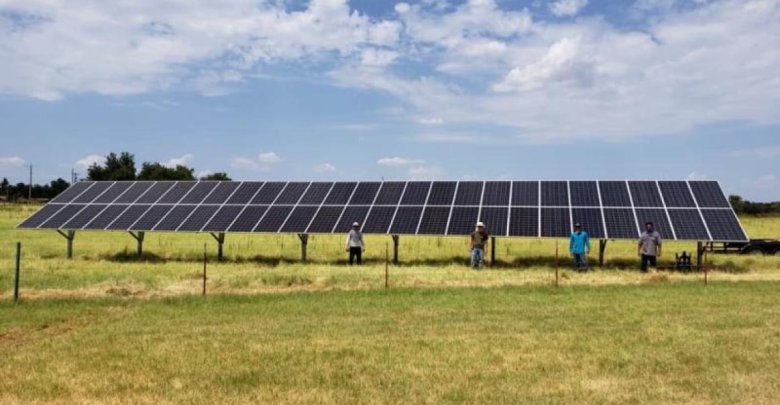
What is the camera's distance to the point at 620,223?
22.4 meters

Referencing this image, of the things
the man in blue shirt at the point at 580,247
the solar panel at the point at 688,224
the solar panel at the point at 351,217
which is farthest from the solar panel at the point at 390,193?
the solar panel at the point at 688,224

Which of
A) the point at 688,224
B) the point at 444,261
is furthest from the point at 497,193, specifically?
the point at 688,224

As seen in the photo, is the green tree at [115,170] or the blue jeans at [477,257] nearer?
the blue jeans at [477,257]

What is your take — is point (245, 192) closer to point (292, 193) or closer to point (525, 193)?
point (292, 193)

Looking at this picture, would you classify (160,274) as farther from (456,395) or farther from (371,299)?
(456,395)

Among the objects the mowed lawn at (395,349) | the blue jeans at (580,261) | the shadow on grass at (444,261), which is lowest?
the mowed lawn at (395,349)

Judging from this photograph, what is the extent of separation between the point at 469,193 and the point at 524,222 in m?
3.44

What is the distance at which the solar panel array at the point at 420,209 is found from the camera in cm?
2248

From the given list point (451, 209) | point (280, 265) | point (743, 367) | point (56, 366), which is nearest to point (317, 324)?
point (56, 366)

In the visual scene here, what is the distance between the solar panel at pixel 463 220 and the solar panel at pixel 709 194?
773cm

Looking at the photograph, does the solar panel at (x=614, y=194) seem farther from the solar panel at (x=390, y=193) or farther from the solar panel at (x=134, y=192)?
the solar panel at (x=134, y=192)

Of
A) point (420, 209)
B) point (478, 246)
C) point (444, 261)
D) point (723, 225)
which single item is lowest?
point (444, 261)

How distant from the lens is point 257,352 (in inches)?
379

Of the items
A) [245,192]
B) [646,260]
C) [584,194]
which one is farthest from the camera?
[245,192]
